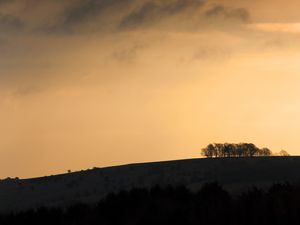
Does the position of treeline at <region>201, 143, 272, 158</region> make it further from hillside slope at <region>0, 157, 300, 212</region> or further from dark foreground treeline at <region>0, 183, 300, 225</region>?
dark foreground treeline at <region>0, 183, 300, 225</region>

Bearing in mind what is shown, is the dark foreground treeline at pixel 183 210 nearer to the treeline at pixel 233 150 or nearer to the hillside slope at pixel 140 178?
the hillside slope at pixel 140 178

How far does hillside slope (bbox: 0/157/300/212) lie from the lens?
80.1 meters

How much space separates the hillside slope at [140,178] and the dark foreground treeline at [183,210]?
76.8ft

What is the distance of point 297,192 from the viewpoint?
3838 centimetres

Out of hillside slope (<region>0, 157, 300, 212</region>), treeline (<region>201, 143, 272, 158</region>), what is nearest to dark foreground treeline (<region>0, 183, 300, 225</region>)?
hillside slope (<region>0, 157, 300, 212</region>)

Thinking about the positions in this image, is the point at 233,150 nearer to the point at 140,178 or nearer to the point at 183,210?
the point at 140,178

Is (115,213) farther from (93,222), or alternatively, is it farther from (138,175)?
(138,175)

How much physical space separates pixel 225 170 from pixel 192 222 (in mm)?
50222

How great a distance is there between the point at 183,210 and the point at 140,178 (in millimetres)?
52961

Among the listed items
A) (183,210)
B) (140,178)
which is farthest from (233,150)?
(183,210)

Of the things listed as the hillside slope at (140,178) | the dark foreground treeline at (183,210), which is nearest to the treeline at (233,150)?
the hillside slope at (140,178)

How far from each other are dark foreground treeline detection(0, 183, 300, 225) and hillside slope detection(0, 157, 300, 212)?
23406mm

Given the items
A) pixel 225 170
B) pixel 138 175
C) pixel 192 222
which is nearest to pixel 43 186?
pixel 138 175

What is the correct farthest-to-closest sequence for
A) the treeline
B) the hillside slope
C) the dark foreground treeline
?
the treeline < the hillside slope < the dark foreground treeline
